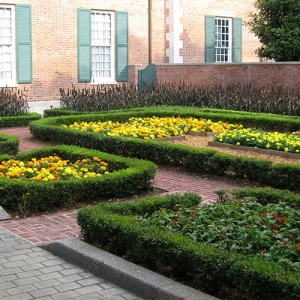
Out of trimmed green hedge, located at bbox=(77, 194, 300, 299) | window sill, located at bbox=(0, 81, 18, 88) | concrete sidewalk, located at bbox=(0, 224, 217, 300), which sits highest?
window sill, located at bbox=(0, 81, 18, 88)

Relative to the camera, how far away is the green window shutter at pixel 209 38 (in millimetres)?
25438

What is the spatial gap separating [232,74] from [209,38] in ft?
21.6

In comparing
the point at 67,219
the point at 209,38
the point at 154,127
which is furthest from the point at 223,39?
the point at 67,219

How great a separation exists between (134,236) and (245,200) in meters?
1.77

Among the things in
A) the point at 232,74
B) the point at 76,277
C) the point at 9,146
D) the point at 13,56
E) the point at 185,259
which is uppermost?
the point at 13,56

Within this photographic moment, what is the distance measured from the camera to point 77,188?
25.0 ft

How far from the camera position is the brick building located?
67.7 feet

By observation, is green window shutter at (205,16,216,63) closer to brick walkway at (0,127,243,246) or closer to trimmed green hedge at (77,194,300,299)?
brick walkway at (0,127,243,246)

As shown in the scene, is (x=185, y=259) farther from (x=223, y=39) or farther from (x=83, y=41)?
(x=223, y=39)

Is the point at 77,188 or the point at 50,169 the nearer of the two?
the point at 77,188

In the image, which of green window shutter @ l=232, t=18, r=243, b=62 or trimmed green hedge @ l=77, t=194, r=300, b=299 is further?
green window shutter @ l=232, t=18, r=243, b=62

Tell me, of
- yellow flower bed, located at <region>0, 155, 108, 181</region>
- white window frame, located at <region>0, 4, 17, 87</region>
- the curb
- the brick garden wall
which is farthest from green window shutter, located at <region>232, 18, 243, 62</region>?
the curb

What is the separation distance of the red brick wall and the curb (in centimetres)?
1297

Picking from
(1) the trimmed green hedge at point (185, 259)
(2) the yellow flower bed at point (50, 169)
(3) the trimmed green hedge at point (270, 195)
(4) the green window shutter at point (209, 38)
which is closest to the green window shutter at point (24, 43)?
(4) the green window shutter at point (209, 38)
